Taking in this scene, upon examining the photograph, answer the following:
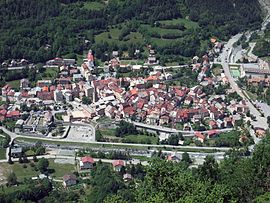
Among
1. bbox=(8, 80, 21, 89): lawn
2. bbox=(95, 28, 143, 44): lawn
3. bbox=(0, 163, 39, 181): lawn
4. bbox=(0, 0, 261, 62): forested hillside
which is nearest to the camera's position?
bbox=(0, 163, 39, 181): lawn

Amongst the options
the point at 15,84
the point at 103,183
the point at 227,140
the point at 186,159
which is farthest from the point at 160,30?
the point at 103,183

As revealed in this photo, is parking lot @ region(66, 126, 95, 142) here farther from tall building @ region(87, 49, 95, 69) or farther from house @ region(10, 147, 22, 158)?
tall building @ region(87, 49, 95, 69)

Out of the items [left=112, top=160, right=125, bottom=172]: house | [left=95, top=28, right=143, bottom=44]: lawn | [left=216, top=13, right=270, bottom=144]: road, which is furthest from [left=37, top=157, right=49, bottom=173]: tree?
[left=95, top=28, right=143, bottom=44]: lawn

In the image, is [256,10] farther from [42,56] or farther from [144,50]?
[42,56]

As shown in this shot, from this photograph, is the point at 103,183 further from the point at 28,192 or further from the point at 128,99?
the point at 128,99

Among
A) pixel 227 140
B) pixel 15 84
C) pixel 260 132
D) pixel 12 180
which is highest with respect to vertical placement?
pixel 260 132

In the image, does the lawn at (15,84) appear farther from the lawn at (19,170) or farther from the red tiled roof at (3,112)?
the lawn at (19,170)

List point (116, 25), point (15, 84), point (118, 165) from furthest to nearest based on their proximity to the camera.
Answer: point (116, 25), point (15, 84), point (118, 165)

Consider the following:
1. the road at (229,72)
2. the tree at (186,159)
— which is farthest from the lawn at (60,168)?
the road at (229,72)

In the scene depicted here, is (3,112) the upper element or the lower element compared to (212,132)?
lower
